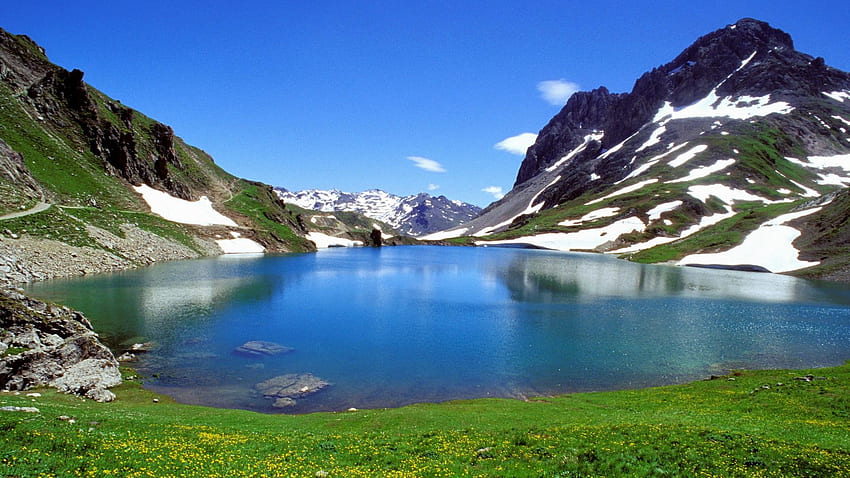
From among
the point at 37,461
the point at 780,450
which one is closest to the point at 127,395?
the point at 37,461

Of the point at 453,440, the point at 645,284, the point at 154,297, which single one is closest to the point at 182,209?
the point at 154,297

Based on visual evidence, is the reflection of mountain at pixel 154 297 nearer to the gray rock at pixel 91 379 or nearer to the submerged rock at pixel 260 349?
the submerged rock at pixel 260 349

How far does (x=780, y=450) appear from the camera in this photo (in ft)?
45.8

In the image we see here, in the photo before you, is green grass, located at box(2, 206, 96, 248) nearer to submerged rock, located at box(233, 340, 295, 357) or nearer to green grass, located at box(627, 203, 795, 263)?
submerged rock, located at box(233, 340, 295, 357)

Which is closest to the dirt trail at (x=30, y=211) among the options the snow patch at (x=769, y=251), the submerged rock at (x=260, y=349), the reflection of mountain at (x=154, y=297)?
the reflection of mountain at (x=154, y=297)

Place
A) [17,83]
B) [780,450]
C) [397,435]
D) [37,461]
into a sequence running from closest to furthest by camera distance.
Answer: [37,461]
[780,450]
[397,435]
[17,83]

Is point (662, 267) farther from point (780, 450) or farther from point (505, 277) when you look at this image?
point (780, 450)

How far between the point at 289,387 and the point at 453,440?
52.9 ft

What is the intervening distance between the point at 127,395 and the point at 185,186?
136 metres

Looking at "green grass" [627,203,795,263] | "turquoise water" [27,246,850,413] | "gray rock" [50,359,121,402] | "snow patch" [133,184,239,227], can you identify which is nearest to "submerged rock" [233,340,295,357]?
"turquoise water" [27,246,850,413]

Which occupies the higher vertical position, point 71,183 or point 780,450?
point 71,183

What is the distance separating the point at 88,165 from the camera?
11212cm

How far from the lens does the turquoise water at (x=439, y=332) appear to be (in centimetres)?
3127

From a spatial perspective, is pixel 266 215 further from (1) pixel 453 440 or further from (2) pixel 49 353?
(1) pixel 453 440
